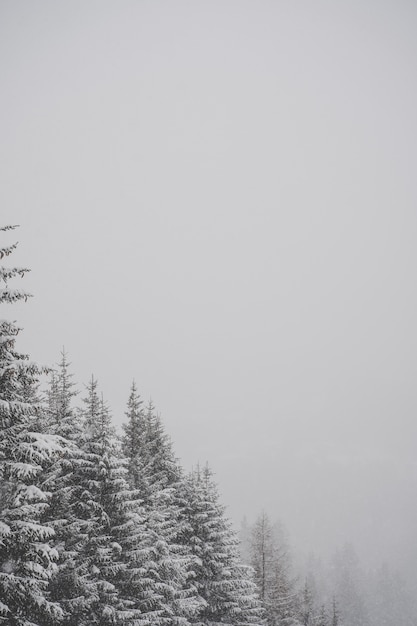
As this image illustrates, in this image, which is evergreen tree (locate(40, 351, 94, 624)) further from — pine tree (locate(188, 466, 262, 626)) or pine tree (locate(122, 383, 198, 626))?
pine tree (locate(188, 466, 262, 626))

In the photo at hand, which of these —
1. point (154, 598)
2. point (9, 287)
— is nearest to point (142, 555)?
point (154, 598)

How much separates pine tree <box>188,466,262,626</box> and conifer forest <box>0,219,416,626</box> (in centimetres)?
7

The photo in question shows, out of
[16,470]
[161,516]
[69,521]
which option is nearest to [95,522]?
[69,521]

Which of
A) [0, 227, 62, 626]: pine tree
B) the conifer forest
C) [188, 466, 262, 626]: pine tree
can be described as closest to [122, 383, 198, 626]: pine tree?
the conifer forest

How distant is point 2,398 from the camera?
31.3 feet

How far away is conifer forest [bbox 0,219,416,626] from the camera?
955 cm

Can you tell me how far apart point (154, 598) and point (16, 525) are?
10.1 metres

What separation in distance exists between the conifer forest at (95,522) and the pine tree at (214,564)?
67 mm

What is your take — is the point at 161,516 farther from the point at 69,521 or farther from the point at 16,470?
the point at 16,470

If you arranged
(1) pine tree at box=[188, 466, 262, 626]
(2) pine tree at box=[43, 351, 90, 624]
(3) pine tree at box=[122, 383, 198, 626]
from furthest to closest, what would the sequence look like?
(1) pine tree at box=[188, 466, 262, 626] < (3) pine tree at box=[122, 383, 198, 626] < (2) pine tree at box=[43, 351, 90, 624]

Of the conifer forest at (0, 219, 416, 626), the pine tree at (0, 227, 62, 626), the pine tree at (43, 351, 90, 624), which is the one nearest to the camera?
the pine tree at (0, 227, 62, 626)

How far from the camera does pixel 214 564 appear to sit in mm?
22219

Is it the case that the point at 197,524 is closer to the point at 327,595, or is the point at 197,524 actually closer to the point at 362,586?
the point at 327,595

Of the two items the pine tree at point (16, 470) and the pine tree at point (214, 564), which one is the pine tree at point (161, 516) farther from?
the pine tree at point (16, 470)
